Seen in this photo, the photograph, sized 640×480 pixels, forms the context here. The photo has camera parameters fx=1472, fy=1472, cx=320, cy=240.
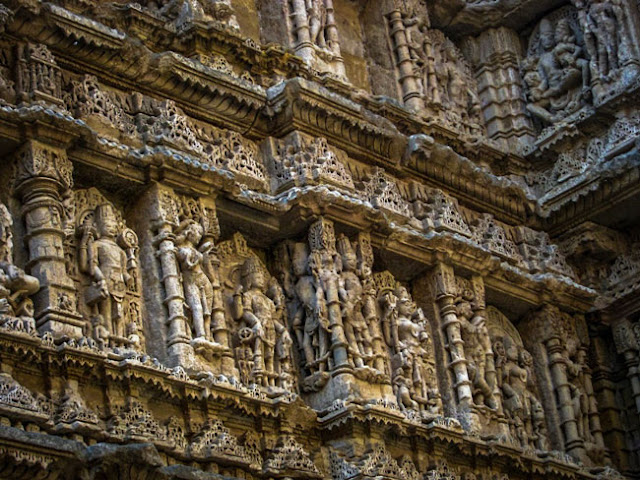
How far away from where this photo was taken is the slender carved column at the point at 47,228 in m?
10.3

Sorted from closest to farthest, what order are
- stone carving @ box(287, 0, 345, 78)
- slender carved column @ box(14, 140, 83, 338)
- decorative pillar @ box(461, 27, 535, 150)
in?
slender carved column @ box(14, 140, 83, 338), stone carving @ box(287, 0, 345, 78), decorative pillar @ box(461, 27, 535, 150)

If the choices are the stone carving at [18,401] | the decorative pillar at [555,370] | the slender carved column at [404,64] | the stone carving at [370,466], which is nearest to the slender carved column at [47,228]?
the stone carving at [18,401]

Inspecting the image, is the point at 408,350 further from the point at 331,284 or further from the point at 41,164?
the point at 41,164

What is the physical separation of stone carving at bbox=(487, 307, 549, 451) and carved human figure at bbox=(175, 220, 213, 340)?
3.66 meters

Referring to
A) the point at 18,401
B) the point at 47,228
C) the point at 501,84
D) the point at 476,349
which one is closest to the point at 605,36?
the point at 501,84

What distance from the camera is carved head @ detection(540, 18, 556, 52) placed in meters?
16.8

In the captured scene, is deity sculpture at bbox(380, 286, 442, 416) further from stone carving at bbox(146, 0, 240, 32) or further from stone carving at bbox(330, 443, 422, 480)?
stone carving at bbox(146, 0, 240, 32)

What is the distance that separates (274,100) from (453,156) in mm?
Answer: 2223

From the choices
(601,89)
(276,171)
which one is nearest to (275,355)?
(276,171)

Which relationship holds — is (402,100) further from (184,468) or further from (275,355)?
(184,468)

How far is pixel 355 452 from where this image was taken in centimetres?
1171

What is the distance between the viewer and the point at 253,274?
12.5 m

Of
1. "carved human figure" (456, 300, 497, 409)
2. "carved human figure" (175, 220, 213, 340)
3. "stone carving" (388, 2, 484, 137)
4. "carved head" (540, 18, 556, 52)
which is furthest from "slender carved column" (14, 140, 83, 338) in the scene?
"carved head" (540, 18, 556, 52)

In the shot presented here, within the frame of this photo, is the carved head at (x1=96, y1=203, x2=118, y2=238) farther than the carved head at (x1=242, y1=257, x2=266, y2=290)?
No
